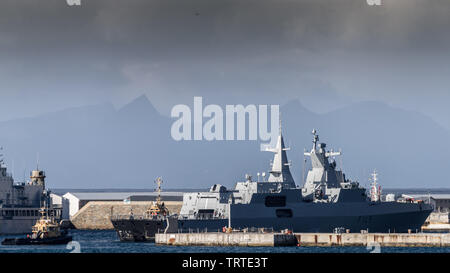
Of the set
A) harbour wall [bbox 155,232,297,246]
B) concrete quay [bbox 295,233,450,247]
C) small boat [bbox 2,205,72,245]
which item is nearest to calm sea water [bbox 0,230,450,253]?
concrete quay [bbox 295,233,450,247]

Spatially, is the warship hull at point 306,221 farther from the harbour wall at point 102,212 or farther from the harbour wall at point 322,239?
the harbour wall at point 102,212

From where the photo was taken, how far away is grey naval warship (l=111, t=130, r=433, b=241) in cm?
8075

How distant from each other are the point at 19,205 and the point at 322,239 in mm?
48425

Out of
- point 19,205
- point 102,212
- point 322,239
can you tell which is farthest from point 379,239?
point 102,212

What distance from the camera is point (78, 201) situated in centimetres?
13125

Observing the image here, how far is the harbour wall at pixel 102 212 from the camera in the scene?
12206 cm

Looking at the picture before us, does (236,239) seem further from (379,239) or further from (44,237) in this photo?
(44,237)

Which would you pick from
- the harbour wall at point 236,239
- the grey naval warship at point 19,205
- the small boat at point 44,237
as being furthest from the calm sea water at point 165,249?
the grey naval warship at point 19,205

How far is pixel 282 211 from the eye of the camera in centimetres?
8262

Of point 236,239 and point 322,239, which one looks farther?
point 322,239

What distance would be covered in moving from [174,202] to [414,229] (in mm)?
44141
